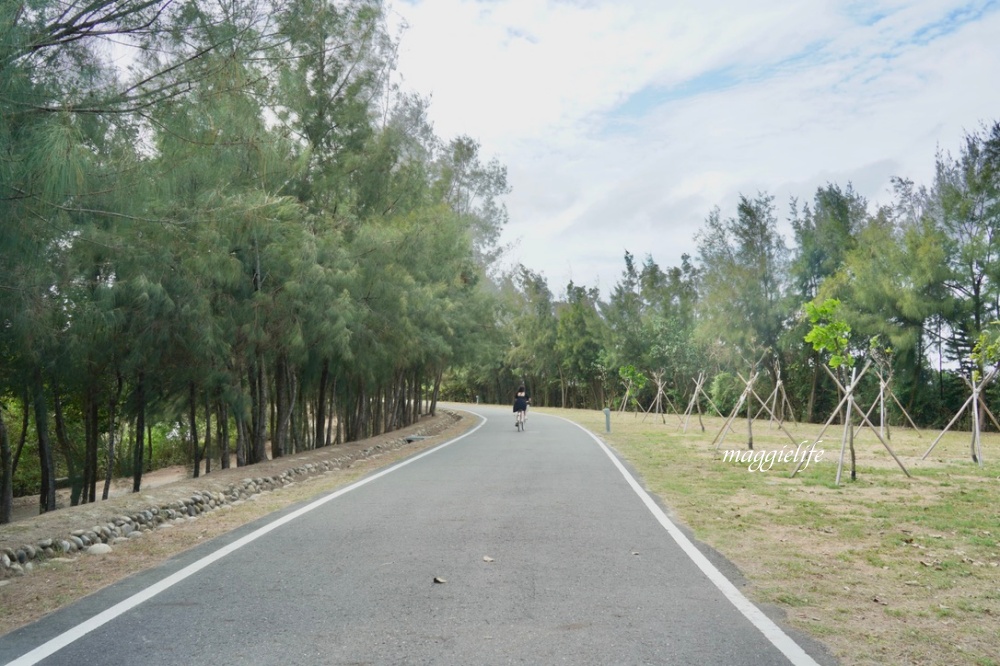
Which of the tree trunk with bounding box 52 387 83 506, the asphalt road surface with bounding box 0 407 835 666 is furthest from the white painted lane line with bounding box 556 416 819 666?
the tree trunk with bounding box 52 387 83 506

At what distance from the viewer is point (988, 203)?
28.2 metres

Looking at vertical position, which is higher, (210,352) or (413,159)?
(413,159)

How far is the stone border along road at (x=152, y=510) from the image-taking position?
7.06 m

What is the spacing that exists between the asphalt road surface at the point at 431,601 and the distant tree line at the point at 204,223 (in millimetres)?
3283

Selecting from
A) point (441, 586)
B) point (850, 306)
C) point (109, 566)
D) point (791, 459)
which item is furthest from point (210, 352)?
point (850, 306)

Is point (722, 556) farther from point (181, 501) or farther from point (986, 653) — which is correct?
point (181, 501)

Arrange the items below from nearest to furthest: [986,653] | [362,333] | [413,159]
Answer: [986,653], [362,333], [413,159]

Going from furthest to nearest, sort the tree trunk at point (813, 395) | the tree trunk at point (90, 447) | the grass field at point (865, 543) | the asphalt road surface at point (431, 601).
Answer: the tree trunk at point (813, 395) → the tree trunk at point (90, 447) → the grass field at point (865, 543) → the asphalt road surface at point (431, 601)

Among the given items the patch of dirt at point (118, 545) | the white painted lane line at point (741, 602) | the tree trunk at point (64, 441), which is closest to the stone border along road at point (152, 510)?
the patch of dirt at point (118, 545)

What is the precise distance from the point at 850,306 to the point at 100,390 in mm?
26260

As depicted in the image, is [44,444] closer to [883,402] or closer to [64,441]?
[64,441]

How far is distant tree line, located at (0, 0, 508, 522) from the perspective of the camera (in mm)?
6844

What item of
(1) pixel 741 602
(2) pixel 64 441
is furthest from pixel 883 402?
(2) pixel 64 441

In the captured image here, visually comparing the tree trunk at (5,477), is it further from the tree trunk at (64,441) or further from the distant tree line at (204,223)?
the tree trunk at (64,441)
